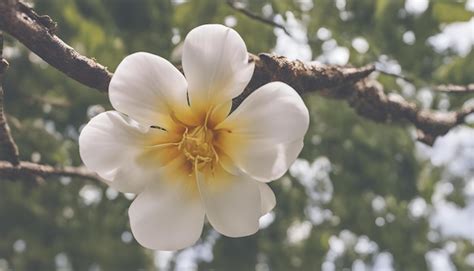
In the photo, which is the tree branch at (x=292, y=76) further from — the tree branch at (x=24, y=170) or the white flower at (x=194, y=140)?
the tree branch at (x=24, y=170)

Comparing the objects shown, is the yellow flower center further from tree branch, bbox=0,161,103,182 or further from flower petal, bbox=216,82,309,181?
tree branch, bbox=0,161,103,182

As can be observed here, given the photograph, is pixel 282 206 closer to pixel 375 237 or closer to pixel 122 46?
pixel 375 237

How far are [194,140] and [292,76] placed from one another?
0.12 meters

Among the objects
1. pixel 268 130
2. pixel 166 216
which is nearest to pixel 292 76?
pixel 268 130

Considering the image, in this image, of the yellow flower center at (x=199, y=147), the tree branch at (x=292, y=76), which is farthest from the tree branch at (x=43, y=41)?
the yellow flower center at (x=199, y=147)

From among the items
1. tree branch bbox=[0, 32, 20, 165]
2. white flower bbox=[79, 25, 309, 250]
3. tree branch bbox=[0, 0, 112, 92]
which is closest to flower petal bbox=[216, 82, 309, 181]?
white flower bbox=[79, 25, 309, 250]

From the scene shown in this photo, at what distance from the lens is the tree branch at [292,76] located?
1.73 feet

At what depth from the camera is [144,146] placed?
0.63 metres

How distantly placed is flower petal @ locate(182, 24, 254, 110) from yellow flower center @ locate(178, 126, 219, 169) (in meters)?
0.05

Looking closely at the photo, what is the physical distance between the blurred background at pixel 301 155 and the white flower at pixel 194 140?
0.35m

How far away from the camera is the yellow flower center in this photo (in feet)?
2.12

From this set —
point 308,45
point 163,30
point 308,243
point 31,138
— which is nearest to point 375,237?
point 308,243

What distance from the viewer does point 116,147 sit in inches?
23.6

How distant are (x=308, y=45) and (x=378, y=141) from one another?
0.31m
